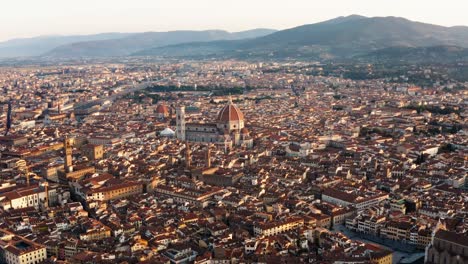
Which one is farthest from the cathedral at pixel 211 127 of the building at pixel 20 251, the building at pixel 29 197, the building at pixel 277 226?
the building at pixel 20 251

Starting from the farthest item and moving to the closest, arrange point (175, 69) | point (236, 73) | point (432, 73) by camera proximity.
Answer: point (175, 69) < point (236, 73) < point (432, 73)

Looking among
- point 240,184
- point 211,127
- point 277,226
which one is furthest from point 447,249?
point 211,127

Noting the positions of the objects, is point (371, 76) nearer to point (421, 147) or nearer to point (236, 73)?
point (236, 73)

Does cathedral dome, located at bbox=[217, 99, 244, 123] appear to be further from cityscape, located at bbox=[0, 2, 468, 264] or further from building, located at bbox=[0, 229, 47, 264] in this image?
building, located at bbox=[0, 229, 47, 264]

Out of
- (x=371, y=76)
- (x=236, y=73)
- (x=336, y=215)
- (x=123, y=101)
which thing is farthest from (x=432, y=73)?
(x=336, y=215)

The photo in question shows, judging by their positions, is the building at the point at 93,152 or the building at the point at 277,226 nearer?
the building at the point at 277,226

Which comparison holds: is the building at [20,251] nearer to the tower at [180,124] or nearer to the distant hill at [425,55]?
the tower at [180,124]

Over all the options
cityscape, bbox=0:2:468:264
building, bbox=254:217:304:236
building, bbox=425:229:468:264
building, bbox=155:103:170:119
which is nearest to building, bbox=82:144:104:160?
cityscape, bbox=0:2:468:264

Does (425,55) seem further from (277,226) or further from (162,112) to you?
(277,226)
